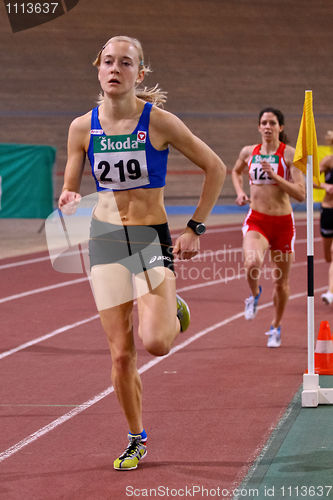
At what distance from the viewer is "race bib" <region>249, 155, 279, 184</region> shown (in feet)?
27.6

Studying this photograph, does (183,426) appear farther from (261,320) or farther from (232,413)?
(261,320)

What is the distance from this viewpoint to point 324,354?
22.9 ft

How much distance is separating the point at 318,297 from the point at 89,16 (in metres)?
19.8

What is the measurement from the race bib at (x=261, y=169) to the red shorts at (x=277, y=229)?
0.34 m

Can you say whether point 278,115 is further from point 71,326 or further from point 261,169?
point 71,326

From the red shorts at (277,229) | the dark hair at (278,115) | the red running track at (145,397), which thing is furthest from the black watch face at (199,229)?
the dark hair at (278,115)

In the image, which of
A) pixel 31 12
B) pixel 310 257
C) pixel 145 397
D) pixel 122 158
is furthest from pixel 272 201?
pixel 31 12

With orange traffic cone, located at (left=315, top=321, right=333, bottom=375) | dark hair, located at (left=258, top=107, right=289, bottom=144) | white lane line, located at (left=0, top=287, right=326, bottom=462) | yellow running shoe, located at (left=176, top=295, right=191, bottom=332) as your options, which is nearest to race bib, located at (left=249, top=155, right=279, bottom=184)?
dark hair, located at (left=258, top=107, right=289, bottom=144)

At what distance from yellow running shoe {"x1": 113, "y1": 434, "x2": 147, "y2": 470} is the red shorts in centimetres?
390

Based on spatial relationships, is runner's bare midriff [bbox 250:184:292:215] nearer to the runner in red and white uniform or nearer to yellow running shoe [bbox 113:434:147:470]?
the runner in red and white uniform

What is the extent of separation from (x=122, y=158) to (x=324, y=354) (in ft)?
10.5

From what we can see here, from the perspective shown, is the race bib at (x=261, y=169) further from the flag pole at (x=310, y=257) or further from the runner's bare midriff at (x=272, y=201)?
the flag pole at (x=310, y=257)

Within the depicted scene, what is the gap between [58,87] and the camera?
26922mm

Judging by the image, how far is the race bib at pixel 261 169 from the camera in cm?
840
